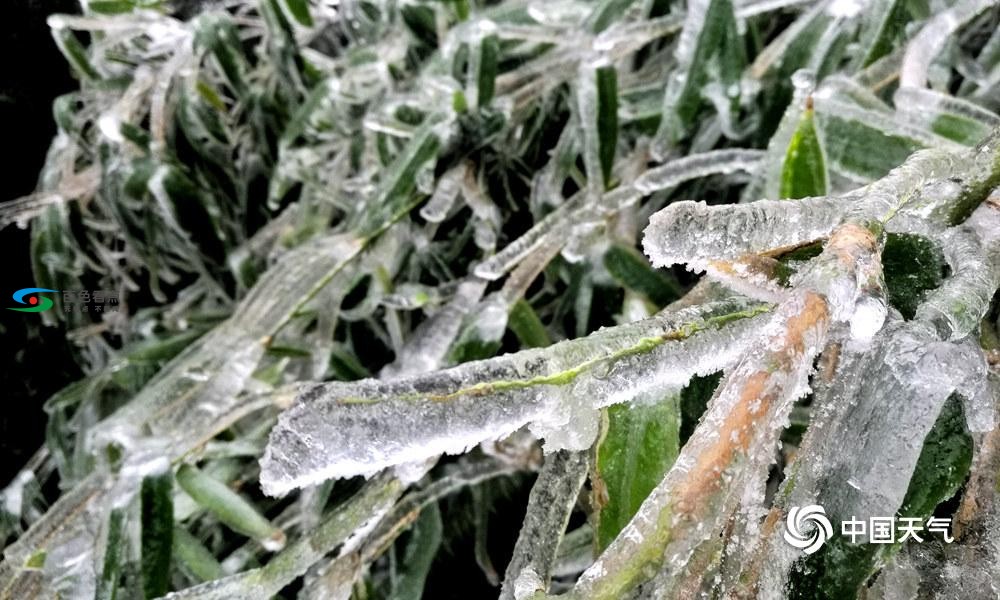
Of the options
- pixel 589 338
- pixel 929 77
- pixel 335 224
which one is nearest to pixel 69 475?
pixel 335 224

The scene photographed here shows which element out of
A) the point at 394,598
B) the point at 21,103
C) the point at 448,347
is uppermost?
the point at 21,103

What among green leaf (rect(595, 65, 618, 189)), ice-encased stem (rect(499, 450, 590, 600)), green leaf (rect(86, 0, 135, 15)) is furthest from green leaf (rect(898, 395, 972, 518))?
green leaf (rect(86, 0, 135, 15))

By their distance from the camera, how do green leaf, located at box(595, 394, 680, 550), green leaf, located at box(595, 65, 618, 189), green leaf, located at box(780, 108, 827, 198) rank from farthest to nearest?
green leaf, located at box(595, 65, 618, 189)
green leaf, located at box(780, 108, 827, 198)
green leaf, located at box(595, 394, 680, 550)

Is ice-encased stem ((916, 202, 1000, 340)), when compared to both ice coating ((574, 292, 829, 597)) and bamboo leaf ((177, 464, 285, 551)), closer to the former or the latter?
ice coating ((574, 292, 829, 597))

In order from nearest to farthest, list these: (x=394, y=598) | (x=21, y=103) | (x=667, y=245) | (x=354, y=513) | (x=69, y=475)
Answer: (x=667, y=245) < (x=354, y=513) < (x=394, y=598) < (x=69, y=475) < (x=21, y=103)

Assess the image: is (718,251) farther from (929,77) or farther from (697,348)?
(929,77)

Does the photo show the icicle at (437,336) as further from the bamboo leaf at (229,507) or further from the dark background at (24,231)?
the dark background at (24,231)

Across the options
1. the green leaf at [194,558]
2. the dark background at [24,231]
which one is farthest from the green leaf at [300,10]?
the green leaf at [194,558]
